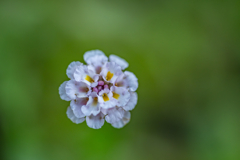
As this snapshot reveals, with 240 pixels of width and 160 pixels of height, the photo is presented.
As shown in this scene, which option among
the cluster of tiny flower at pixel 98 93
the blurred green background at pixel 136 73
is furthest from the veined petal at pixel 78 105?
the blurred green background at pixel 136 73

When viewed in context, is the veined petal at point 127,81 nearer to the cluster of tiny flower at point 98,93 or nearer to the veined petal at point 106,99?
the cluster of tiny flower at point 98,93

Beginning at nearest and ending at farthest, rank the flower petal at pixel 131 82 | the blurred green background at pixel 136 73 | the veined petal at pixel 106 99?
1. the veined petal at pixel 106 99
2. the flower petal at pixel 131 82
3. the blurred green background at pixel 136 73

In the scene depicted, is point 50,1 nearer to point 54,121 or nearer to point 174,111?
point 54,121

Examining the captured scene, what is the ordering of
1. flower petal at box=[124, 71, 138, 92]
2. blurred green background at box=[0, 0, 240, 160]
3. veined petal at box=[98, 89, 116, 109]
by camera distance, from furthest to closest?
1. blurred green background at box=[0, 0, 240, 160]
2. flower petal at box=[124, 71, 138, 92]
3. veined petal at box=[98, 89, 116, 109]

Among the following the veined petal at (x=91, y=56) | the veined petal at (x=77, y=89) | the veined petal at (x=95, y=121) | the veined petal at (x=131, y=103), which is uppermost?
the veined petal at (x=91, y=56)

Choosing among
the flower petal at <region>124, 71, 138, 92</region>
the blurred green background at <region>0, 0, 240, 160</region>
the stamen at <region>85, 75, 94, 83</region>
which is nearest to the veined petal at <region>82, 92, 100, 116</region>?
the stamen at <region>85, 75, 94, 83</region>

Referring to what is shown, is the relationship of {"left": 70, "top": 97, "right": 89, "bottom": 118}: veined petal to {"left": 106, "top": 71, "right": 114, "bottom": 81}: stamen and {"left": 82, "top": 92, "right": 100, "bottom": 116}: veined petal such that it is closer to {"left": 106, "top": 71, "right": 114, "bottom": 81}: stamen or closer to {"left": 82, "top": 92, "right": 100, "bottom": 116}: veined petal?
{"left": 82, "top": 92, "right": 100, "bottom": 116}: veined petal
